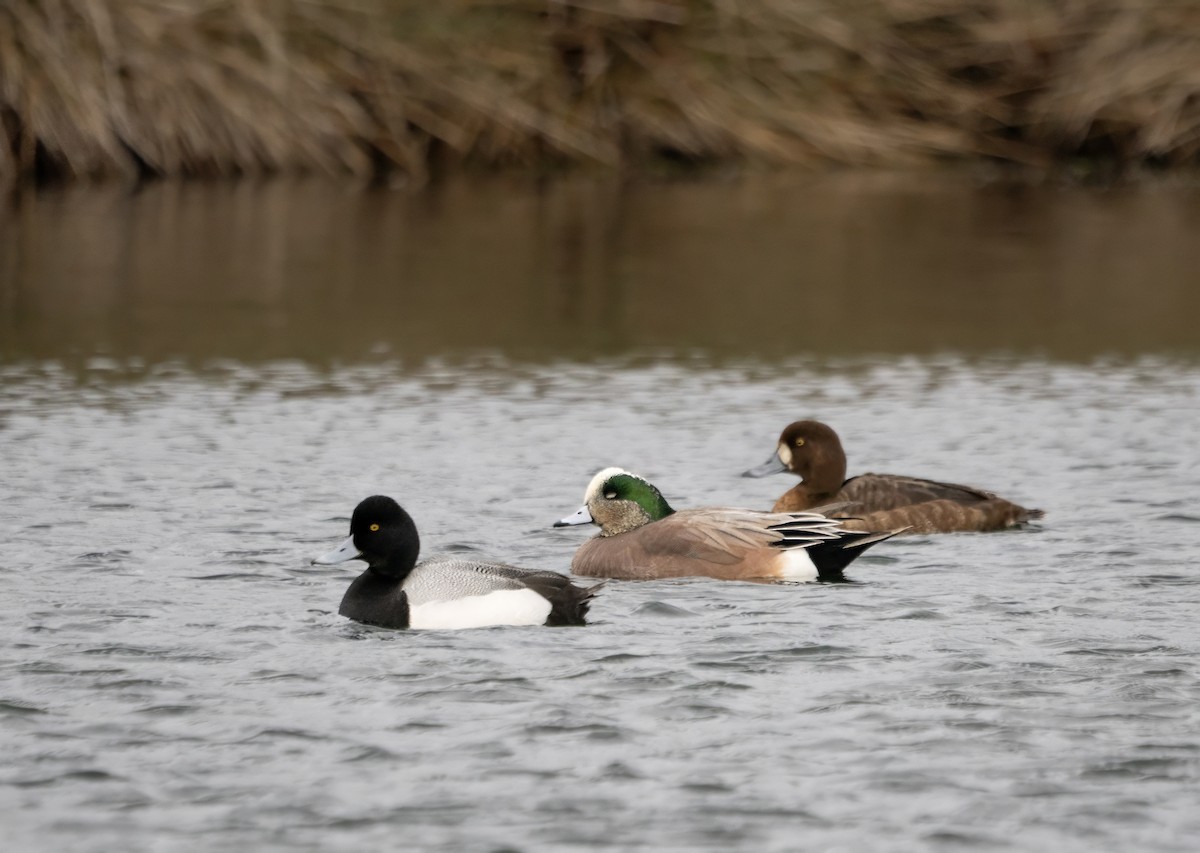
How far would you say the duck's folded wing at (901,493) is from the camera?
9.31m

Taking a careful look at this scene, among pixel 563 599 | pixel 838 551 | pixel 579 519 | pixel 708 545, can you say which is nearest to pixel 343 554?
pixel 563 599

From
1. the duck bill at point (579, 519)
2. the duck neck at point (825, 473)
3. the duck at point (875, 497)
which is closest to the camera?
the duck bill at point (579, 519)

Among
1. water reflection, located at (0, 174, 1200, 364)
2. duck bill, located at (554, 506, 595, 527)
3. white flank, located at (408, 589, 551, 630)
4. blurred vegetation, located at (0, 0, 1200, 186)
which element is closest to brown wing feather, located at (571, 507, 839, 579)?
duck bill, located at (554, 506, 595, 527)

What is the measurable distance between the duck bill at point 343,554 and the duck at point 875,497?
2436mm

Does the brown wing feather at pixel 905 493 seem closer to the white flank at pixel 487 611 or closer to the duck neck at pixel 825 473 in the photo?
the duck neck at pixel 825 473

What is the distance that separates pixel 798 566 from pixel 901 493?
3.87ft

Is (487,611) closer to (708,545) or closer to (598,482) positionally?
(708,545)

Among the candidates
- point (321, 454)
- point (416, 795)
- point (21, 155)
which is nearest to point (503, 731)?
point (416, 795)

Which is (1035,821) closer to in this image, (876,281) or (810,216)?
(876,281)

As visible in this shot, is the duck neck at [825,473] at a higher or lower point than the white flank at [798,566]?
higher

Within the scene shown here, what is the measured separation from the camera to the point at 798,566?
8.34 metres

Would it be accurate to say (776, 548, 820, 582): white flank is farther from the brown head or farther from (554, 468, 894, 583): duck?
the brown head

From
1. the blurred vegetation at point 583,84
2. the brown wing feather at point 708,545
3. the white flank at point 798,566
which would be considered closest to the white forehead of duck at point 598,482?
the brown wing feather at point 708,545

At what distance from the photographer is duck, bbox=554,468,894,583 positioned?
27.4 ft
